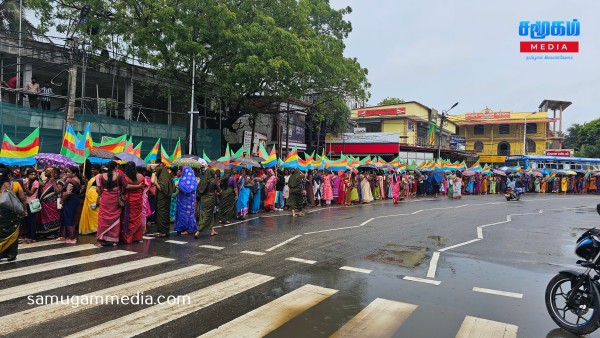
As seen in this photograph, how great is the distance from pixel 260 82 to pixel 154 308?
18.2 metres

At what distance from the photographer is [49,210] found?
9.06 m

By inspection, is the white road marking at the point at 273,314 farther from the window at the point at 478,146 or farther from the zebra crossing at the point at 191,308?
the window at the point at 478,146

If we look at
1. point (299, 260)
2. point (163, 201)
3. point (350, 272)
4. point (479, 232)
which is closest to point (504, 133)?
point (479, 232)

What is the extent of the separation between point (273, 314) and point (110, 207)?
17.3ft

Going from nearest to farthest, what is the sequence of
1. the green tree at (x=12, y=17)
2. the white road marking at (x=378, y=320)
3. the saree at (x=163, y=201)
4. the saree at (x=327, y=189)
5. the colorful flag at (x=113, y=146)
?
the white road marking at (x=378, y=320), the saree at (x=163, y=201), the colorful flag at (x=113, y=146), the green tree at (x=12, y=17), the saree at (x=327, y=189)

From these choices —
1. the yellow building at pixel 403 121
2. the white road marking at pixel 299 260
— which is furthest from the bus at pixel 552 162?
the white road marking at pixel 299 260

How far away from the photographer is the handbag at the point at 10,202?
264 inches

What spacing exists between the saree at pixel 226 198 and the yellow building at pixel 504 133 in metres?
49.7

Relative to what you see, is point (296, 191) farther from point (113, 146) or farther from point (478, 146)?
point (478, 146)

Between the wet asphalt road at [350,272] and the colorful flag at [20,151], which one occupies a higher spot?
the colorful flag at [20,151]

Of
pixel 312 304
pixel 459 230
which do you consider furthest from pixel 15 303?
pixel 459 230

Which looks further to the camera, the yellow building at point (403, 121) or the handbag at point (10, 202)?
the yellow building at point (403, 121)

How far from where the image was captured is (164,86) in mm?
22156

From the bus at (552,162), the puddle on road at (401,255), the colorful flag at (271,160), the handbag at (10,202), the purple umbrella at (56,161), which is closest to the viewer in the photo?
the handbag at (10,202)
